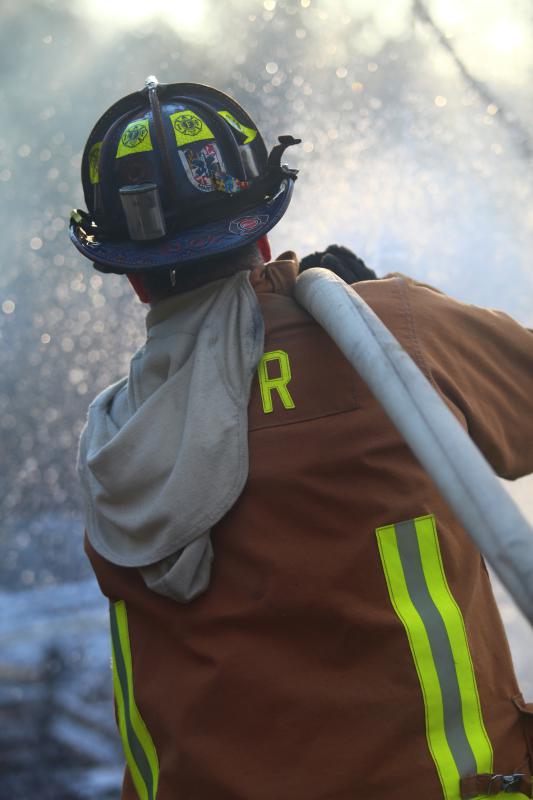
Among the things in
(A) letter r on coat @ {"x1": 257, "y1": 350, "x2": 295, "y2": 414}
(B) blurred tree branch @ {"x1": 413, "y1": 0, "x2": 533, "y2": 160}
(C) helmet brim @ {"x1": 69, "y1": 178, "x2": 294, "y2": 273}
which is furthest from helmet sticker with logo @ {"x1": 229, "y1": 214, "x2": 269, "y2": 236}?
(B) blurred tree branch @ {"x1": 413, "y1": 0, "x2": 533, "y2": 160}

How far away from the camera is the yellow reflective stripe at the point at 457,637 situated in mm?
1799

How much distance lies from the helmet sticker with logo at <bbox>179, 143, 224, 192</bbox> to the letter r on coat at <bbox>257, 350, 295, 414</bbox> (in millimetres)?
453

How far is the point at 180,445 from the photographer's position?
1914 millimetres

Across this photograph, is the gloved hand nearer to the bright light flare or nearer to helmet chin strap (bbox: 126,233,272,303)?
helmet chin strap (bbox: 126,233,272,303)

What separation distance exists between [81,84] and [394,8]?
5.41ft

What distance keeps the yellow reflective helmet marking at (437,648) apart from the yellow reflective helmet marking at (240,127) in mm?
1037

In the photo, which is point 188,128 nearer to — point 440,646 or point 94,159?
point 94,159

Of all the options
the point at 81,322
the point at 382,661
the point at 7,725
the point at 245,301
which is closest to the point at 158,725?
the point at 382,661

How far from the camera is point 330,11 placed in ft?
15.3

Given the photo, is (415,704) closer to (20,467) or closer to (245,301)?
(245,301)

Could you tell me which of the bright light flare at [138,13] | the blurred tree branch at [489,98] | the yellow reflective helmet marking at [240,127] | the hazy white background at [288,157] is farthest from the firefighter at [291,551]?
the bright light flare at [138,13]

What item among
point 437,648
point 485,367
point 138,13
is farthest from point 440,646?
point 138,13

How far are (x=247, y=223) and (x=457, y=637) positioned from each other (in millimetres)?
991

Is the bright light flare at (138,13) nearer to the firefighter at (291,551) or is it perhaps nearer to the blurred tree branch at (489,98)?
the blurred tree branch at (489,98)
